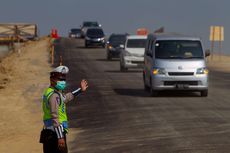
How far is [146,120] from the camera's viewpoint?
19.9 meters

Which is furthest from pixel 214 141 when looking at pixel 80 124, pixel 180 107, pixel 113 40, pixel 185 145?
pixel 113 40

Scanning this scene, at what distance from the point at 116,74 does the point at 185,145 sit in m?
25.1

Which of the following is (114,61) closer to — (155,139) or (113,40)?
(113,40)

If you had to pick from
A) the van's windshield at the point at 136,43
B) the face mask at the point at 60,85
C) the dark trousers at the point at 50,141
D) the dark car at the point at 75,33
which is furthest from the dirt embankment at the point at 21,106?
the dark car at the point at 75,33

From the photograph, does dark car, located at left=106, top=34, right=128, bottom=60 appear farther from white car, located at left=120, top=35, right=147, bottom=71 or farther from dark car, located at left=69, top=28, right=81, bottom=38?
dark car, located at left=69, top=28, right=81, bottom=38

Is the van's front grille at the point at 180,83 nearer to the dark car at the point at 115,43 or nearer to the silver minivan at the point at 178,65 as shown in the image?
the silver minivan at the point at 178,65

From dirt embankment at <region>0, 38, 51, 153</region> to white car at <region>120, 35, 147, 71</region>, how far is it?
416 cm

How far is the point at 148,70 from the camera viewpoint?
27266 mm

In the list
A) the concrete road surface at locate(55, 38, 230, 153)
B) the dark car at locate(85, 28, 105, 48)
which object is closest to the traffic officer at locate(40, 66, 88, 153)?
the concrete road surface at locate(55, 38, 230, 153)

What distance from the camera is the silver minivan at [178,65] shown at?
25.8 meters

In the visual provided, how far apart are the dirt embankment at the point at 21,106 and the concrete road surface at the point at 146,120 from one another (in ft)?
3.33

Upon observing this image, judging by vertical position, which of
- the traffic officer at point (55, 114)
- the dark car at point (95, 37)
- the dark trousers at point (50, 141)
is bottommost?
the dark car at point (95, 37)

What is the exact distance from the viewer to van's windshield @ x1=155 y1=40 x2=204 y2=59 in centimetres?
2623

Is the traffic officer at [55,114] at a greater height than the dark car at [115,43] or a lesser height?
greater
